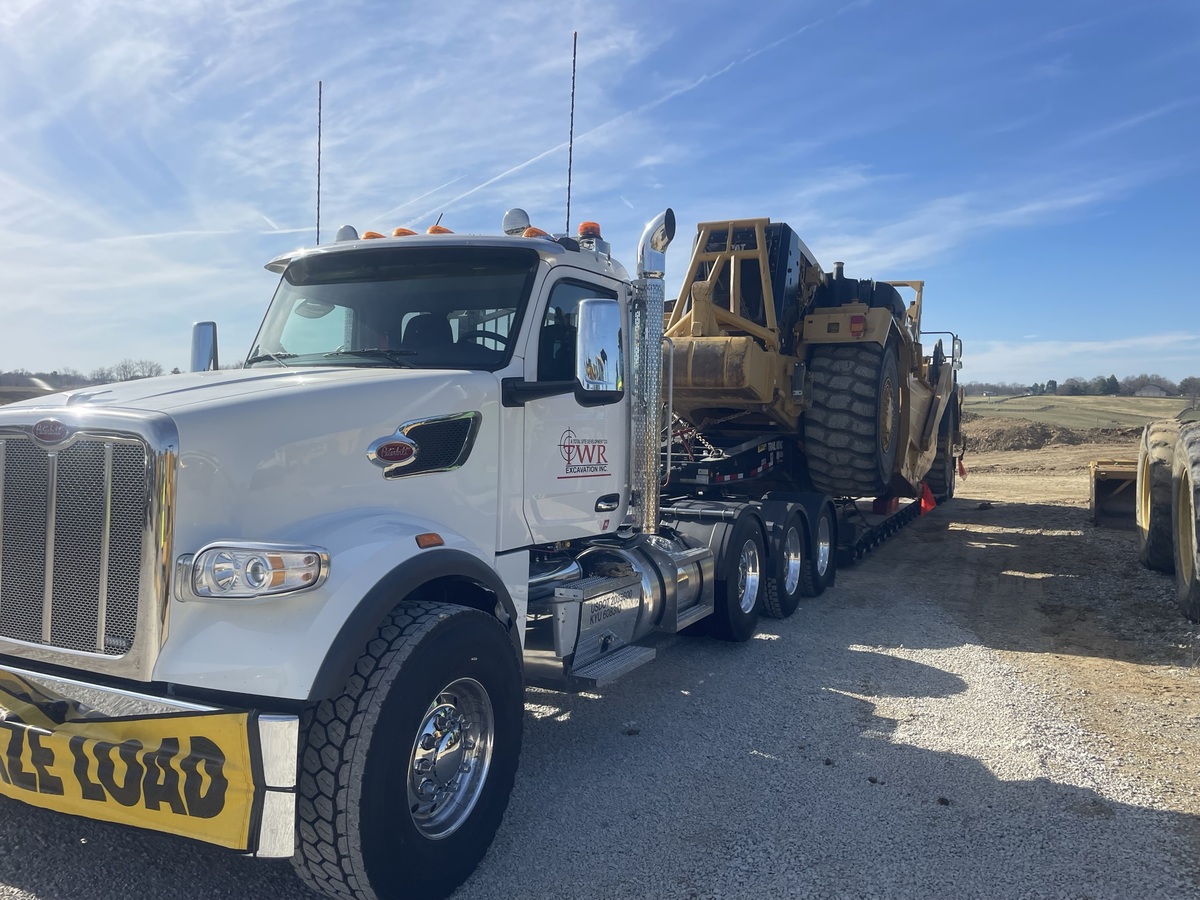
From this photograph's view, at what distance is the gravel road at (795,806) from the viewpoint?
3377 millimetres

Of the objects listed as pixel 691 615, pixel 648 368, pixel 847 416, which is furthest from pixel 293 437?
pixel 847 416

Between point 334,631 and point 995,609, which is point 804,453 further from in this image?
point 334,631

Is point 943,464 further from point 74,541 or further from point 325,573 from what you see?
point 74,541

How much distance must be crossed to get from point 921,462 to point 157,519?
1031 cm

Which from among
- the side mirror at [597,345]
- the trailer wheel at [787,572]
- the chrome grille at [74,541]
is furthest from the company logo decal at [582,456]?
the trailer wheel at [787,572]

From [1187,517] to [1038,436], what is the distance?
2259cm

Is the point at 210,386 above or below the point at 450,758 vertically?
above

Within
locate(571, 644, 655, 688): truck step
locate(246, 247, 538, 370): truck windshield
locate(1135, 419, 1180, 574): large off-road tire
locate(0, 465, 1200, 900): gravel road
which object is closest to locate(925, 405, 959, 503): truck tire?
locate(1135, 419, 1180, 574): large off-road tire

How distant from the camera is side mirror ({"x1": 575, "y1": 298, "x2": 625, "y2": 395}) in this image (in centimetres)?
422

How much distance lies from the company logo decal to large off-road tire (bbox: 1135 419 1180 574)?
231 inches

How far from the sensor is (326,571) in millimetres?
2879

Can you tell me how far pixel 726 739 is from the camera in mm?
4875

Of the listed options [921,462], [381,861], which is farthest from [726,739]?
[921,462]

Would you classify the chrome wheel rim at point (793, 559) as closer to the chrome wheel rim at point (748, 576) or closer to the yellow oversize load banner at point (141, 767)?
the chrome wheel rim at point (748, 576)
